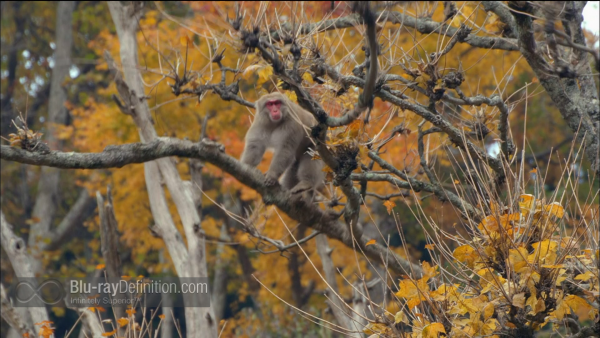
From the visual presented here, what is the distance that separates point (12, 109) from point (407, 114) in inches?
691

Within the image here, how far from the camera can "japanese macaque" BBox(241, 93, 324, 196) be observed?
6.83m

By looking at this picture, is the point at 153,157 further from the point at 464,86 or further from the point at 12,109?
the point at 12,109

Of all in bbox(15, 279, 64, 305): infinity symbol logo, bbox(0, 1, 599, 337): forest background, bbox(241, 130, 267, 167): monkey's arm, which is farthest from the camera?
bbox(15, 279, 64, 305): infinity symbol logo

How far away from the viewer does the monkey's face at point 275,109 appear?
6801 mm

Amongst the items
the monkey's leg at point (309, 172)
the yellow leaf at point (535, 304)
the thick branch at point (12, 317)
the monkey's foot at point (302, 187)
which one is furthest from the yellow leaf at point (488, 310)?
the thick branch at point (12, 317)

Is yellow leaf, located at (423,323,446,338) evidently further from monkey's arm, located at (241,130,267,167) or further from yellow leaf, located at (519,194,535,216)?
monkey's arm, located at (241,130,267,167)

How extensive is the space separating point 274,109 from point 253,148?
2.14ft

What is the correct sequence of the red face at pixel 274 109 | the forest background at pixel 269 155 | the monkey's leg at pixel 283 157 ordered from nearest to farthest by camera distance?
the forest background at pixel 269 155, the monkey's leg at pixel 283 157, the red face at pixel 274 109

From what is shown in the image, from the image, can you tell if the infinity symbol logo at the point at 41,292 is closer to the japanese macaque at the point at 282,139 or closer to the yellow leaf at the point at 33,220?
the japanese macaque at the point at 282,139

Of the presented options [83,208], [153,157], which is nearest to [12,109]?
[83,208]

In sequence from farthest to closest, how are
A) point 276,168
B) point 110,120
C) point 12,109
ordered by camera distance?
1. point 12,109
2. point 110,120
3. point 276,168

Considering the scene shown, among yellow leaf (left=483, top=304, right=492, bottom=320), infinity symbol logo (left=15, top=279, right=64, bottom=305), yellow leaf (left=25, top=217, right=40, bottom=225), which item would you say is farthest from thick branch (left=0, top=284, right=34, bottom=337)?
yellow leaf (left=25, top=217, right=40, bottom=225)

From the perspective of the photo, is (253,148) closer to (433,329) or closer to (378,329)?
(378,329)

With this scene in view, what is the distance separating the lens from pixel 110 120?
11.7 meters
